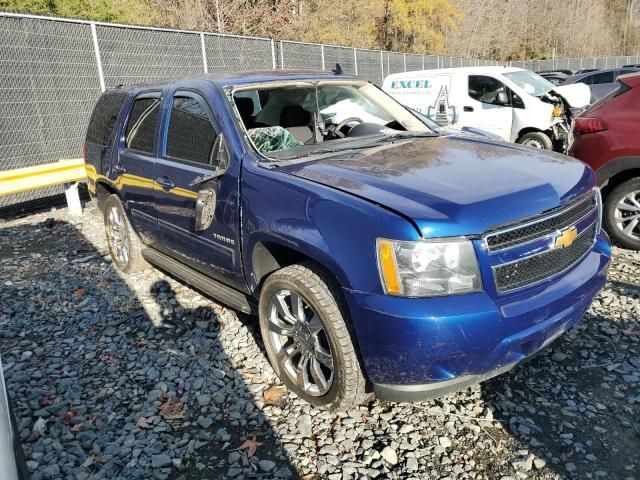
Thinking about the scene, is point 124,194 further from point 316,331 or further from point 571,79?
point 571,79

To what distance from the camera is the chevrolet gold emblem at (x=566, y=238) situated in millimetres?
2664

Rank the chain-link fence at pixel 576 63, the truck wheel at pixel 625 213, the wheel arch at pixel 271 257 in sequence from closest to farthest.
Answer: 1. the wheel arch at pixel 271 257
2. the truck wheel at pixel 625 213
3. the chain-link fence at pixel 576 63

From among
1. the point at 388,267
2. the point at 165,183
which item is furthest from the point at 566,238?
the point at 165,183

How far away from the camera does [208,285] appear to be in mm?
3822

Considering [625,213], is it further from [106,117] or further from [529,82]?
[529,82]

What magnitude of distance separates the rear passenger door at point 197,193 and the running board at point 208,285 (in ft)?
0.23

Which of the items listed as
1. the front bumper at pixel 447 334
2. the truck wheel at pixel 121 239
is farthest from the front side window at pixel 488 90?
Answer: the front bumper at pixel 447 334

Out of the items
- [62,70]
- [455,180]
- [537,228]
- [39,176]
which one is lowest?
[39,176]

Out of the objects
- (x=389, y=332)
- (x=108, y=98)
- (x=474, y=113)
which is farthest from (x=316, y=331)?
(x=474, y=113)

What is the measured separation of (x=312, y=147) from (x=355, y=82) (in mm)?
1143

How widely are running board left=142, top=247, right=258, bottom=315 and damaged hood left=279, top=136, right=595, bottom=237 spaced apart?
100cm

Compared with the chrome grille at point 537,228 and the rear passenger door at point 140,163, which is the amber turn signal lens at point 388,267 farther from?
the rear passenger door at point 140,163

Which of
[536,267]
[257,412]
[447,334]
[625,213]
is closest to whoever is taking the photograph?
[447,334]

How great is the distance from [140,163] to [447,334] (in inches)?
124
